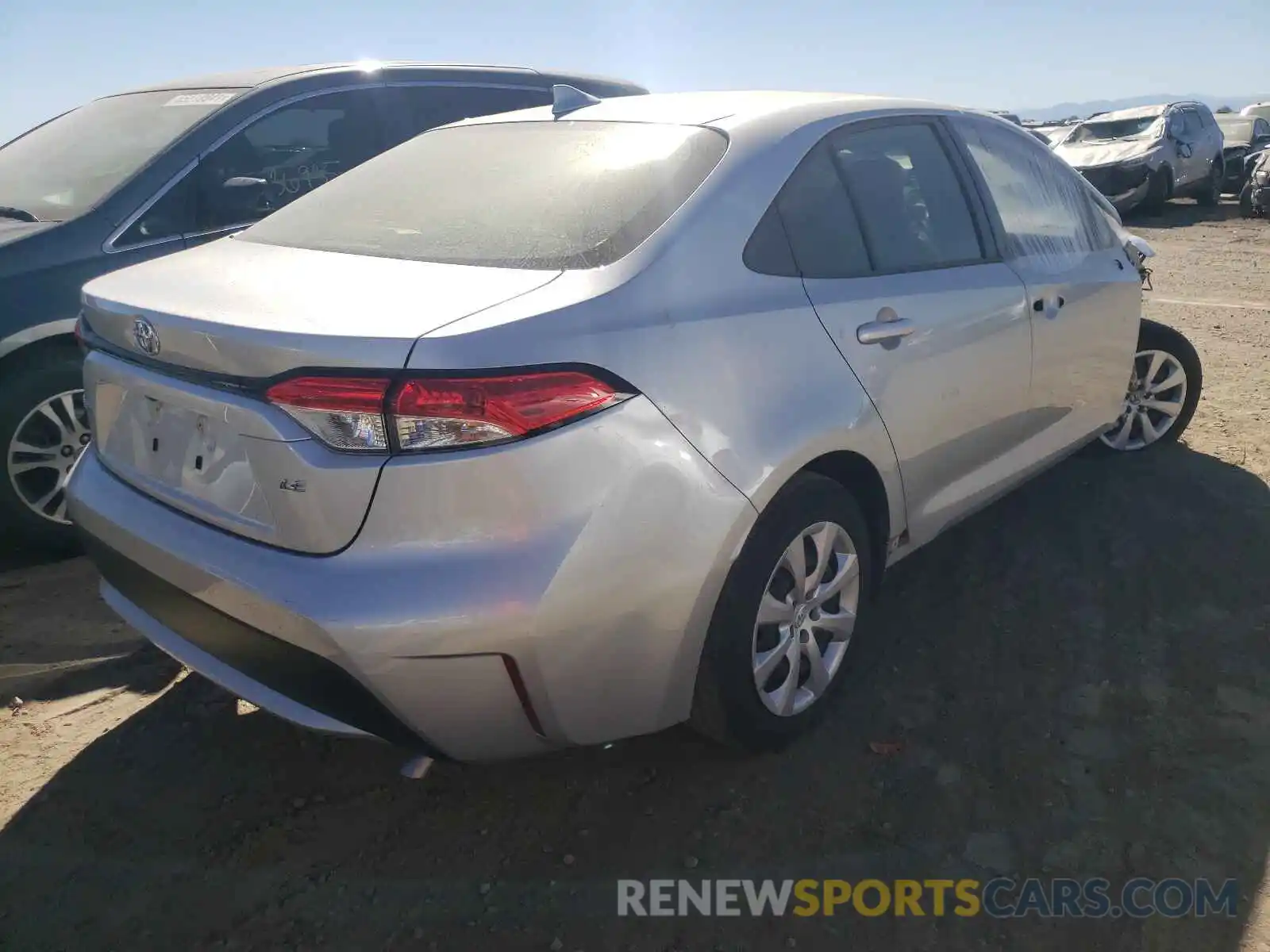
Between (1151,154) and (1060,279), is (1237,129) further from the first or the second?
(1060,279)

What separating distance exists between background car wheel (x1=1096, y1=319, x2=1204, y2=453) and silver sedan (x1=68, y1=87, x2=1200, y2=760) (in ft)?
6.30

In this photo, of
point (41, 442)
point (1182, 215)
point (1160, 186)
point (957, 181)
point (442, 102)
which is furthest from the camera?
point (1182, 215)

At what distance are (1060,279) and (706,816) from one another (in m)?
2.30

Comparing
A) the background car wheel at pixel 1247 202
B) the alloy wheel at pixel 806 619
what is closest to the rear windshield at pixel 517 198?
the alloy wheel at pixel 806 619

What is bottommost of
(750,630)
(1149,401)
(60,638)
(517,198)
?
(1149,401)

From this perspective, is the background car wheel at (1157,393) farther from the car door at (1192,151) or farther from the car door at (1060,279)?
the car door at (1192,151)

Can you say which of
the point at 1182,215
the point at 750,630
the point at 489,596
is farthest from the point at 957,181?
the point at 1182,215

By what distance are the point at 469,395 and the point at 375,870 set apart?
1.19m

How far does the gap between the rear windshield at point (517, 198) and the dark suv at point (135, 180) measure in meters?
1.29

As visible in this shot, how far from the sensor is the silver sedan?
1.86 m

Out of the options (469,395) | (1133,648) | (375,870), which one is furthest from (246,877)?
(1133,648)

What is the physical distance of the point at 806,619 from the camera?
261 cm

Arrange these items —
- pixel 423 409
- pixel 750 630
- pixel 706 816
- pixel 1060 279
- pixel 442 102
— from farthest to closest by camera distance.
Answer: pixel 442 102, pixel 1060 279, pixel 706 816, pixel 750 630, pixel 423 409

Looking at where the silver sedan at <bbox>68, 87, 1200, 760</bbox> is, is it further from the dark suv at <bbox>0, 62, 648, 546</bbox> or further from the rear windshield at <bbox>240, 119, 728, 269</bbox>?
the dark suv at <bbox>0, 62, 648, 546</bbox>
